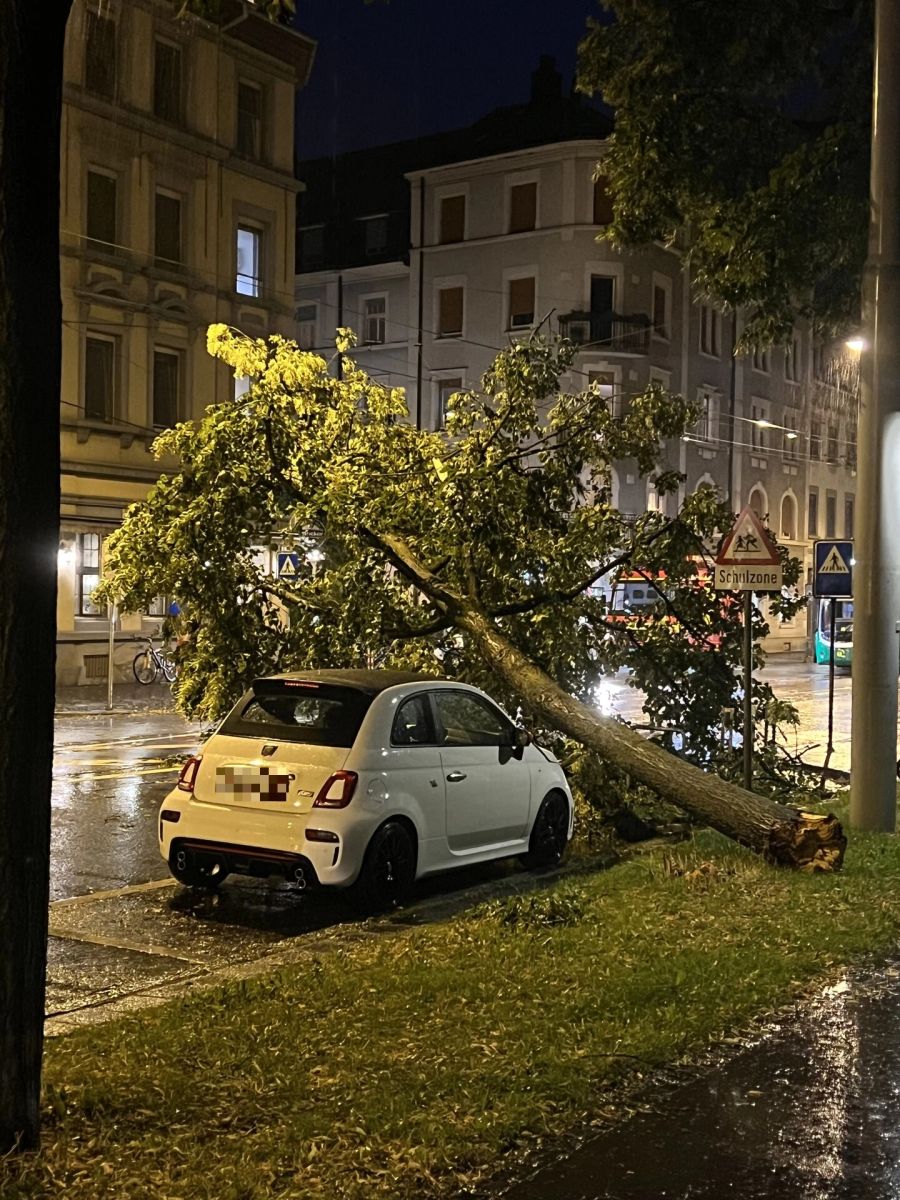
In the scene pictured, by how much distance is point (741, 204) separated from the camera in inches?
499

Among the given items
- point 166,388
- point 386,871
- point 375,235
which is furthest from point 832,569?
point 375,235

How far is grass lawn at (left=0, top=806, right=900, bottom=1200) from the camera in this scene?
447cm

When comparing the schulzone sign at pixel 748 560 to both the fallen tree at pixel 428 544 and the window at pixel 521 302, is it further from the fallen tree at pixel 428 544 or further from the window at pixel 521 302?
the window at pixel 521 302

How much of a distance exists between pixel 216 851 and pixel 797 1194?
16.4 feet

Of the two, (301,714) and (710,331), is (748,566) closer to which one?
(301,714)

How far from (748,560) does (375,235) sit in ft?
126

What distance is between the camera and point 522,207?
143 ft

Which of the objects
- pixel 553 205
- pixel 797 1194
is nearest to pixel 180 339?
pixel 553 205

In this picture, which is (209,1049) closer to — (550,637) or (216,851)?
(216,851)

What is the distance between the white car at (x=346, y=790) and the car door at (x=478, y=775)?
1cm

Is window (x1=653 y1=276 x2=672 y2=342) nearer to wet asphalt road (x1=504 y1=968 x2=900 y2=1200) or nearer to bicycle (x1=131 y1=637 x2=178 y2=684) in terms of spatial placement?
bicycle (x1=131 y1=637 x2=178 y2=684)

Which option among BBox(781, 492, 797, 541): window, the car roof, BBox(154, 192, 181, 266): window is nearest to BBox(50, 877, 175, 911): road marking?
the car roof

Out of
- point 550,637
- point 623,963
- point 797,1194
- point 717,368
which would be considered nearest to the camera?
point 797,1194

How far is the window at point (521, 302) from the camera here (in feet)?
143
